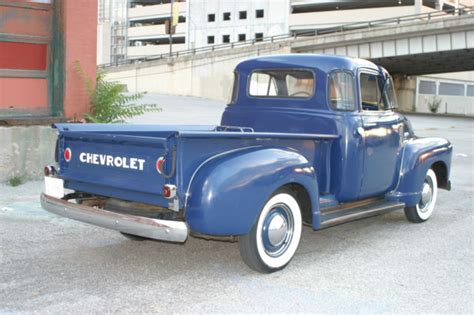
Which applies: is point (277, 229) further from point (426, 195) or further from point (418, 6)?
point (418, 6)

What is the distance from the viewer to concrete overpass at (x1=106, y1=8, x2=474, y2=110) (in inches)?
1441

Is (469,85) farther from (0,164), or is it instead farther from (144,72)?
(0,164)

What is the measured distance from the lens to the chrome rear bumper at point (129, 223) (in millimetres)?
4305

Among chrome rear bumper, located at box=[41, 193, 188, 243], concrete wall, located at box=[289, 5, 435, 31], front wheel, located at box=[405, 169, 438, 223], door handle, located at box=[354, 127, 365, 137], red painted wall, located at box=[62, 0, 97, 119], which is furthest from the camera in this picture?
concrete wall, located at box=[289, 5, 435, 31]

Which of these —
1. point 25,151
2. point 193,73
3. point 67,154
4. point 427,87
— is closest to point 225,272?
point 67,154

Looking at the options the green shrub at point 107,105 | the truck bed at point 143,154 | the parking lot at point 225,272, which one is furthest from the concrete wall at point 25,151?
the truck bed at point 143,154

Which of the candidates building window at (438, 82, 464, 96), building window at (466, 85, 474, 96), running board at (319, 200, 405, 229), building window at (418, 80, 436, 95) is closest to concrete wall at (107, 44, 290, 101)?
building window at (418, 80, 436, 95)

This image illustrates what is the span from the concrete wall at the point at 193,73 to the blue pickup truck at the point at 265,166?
36.1 meters

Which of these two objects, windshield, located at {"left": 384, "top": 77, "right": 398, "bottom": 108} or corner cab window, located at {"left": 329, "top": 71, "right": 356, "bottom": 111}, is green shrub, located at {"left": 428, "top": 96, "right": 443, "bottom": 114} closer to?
windshield, located at {"left": 384, "top": 77, "right": 398, "bottom": 108}

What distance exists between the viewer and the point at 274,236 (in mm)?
4945

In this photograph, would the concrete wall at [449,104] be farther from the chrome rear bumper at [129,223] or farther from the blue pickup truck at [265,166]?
the chrome rear bumper at [129,223]

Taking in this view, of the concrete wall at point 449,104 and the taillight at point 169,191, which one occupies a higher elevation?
the concrete wall at point 449,104

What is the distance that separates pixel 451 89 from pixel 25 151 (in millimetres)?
58882

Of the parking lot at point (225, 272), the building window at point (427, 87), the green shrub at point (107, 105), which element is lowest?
the parking lot at point (225, 272)
